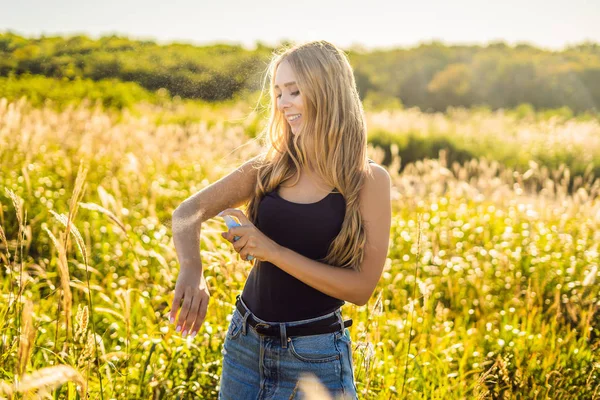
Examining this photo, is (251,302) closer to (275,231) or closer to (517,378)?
(275,231)

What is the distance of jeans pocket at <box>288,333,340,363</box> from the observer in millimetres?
2035

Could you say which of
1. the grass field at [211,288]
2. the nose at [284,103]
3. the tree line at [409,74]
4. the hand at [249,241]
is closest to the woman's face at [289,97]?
the nose at [284,103]

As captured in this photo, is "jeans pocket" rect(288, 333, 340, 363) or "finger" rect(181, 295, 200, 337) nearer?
"finger" rect(181, 295, 200, 337)

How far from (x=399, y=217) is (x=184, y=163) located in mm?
3169

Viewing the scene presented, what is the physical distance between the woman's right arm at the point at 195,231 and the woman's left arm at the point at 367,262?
308 millimetres

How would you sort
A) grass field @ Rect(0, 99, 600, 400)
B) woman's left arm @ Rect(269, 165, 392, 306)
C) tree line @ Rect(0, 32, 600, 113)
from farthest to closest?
tree line @ Rect(0, 32, 600, 113) → grass field @ Rect(0, 99, 600, 400) → woman's left arm @ Rect(269, 165, 392, 306)

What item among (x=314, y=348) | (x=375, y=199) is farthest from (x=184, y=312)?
(x=375, y=199)

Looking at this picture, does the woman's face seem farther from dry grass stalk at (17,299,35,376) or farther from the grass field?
dry grass stalk at (17,299,35,376)

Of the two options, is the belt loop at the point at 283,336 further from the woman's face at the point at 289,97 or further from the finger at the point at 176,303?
the woman's face at the point at 289,97

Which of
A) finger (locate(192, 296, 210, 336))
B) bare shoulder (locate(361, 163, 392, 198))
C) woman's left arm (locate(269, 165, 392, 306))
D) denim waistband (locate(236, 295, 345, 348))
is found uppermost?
bare shoulder (locate(361, 163, 392, 198))

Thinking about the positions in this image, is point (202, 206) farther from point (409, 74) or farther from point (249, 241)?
point (409, 74)

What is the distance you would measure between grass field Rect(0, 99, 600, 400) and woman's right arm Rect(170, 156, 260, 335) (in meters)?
0.27

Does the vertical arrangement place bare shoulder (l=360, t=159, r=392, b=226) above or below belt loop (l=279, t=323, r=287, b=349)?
above

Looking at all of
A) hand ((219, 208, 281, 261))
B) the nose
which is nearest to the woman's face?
the nose
